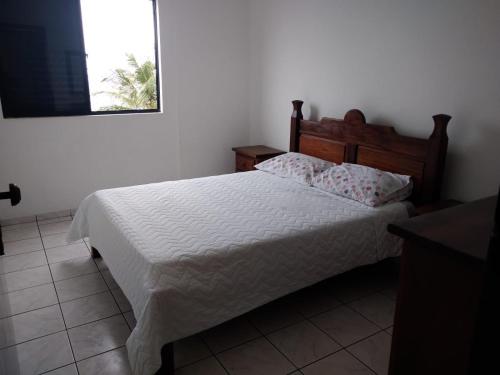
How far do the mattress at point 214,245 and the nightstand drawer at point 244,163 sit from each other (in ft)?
3.31

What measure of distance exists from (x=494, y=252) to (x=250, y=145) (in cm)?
391

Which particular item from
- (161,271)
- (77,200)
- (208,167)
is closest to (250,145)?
(208,167)

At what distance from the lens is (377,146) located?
9.41ft

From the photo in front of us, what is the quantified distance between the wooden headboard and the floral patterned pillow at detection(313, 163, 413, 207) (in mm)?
114

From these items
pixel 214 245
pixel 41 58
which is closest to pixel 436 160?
pixel 214 245

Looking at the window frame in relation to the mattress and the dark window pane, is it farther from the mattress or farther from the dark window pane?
the mattress

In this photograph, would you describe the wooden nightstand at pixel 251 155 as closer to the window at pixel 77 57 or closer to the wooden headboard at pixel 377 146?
→ the wooden headboard at pixel 377 146

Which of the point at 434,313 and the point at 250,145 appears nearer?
the point at 434,313

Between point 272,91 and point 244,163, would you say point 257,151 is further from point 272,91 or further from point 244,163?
point 272,91

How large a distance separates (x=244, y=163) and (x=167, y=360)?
251cm

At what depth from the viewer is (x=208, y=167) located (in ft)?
14.2

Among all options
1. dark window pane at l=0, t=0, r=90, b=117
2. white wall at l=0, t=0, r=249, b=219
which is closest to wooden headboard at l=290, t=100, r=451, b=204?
white wall at l=0, t=0, r=249, b=219

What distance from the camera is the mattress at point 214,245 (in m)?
1.67

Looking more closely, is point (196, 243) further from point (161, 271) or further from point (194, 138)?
point (194, 138)
